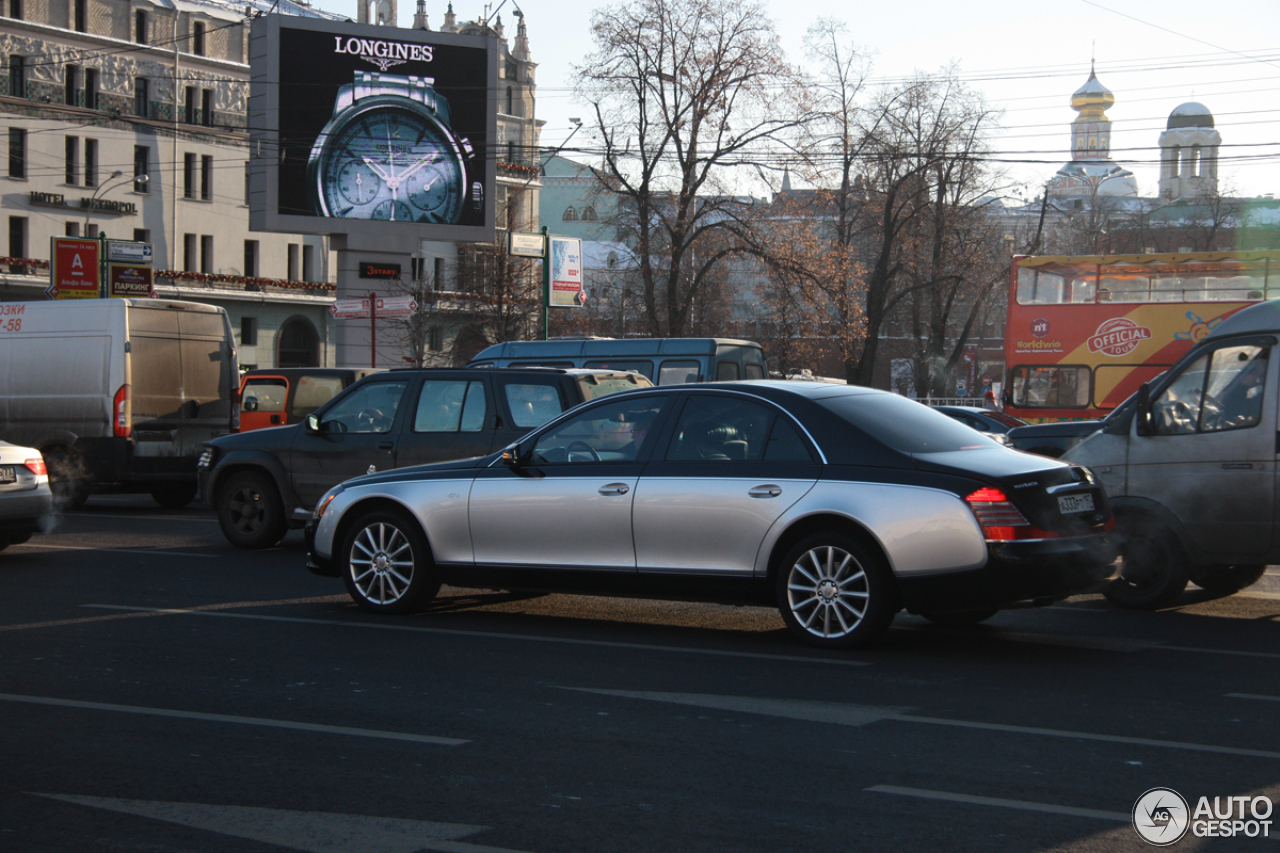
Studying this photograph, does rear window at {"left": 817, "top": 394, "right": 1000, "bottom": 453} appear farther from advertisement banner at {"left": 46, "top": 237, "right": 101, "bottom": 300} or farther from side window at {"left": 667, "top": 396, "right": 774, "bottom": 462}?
advertisement banner at {"left": 46, "top": 237, "right": 101, "bottom": 300}

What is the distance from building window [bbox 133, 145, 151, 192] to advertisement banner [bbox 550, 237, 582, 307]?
30.4 metres

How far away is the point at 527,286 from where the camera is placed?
1976 inches

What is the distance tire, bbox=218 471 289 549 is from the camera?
516 inches

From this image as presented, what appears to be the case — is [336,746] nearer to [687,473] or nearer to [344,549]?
[687,473]

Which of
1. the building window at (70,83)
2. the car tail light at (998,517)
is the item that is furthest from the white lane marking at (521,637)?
the building window at (70,83)

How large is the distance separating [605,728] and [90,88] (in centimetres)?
6210

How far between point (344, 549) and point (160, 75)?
5983cm

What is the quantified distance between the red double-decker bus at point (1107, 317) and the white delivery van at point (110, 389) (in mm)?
15848

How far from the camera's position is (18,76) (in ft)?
189

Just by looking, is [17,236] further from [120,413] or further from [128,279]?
[120,413]

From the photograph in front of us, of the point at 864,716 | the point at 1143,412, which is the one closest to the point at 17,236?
the point at 1143,412

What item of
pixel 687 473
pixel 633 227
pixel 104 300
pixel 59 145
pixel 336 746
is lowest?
pixel 336 746

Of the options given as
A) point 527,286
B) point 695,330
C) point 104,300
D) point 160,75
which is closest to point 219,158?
point 160,75

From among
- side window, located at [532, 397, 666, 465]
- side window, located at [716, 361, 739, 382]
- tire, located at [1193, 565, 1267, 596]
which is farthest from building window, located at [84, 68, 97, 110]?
tire, located at [1193, 565, 1267, 596]
